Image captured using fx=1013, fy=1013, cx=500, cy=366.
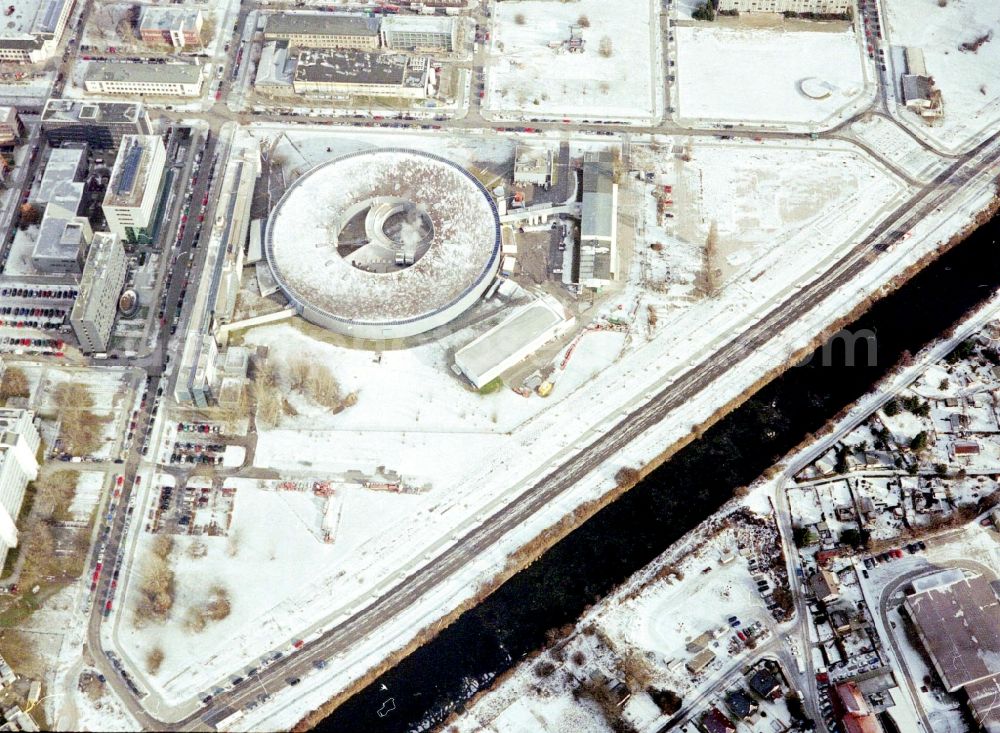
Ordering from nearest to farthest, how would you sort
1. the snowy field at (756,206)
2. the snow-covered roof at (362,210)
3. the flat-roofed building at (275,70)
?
the snow-covered roof at (362,210) → the snowy field at (756,206) → the flat-roofed building at (275,70)

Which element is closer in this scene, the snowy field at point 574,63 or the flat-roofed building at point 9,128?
the flat-roofed building at point 9,128

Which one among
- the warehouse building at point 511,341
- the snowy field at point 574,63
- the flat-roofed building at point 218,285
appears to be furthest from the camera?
the snowy field at point 574,63

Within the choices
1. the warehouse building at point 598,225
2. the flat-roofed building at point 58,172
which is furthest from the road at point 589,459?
the flat-roofed building at point 58,172

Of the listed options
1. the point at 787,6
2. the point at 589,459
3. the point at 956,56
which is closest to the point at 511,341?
the point at 589,459

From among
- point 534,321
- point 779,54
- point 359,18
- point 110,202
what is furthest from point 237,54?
point 779,54

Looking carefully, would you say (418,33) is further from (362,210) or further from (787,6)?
(787,6)

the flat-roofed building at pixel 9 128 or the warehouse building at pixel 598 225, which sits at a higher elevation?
the flat-roofed building at pixel 9 128

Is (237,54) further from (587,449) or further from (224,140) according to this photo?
(587,449)

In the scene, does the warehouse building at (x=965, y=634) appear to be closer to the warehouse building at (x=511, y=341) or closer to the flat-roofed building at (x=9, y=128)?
the warehouse building at (x=511, y=341)

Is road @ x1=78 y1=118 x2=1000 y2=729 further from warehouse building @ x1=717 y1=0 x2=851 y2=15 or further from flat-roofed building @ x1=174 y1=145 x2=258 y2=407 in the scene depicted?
warehouse building @ x1=717 y1=0 x2=851 y2=15
